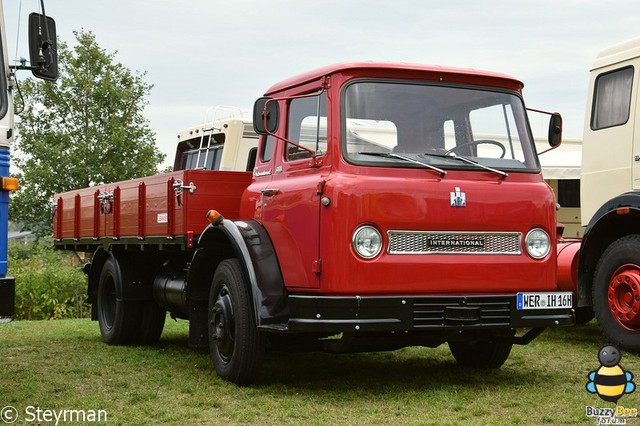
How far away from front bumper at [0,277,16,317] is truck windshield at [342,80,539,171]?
8.18 ft

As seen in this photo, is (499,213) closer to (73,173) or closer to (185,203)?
(185,203)

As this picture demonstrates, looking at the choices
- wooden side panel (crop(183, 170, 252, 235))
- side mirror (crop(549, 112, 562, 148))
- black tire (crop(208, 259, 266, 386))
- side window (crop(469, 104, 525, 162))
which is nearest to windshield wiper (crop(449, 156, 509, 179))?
side window (crop(469, 104, 525, 162))

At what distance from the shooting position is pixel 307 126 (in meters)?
7.30

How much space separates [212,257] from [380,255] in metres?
2.09

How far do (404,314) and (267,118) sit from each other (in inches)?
A: 72.5


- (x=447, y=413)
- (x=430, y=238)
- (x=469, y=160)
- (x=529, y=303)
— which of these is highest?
(x=469, y=160)

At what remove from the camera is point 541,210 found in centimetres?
705

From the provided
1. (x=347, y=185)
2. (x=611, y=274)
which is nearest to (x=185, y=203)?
(x=347, y=185)

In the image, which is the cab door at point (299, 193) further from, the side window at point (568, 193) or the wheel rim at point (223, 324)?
the side window at point (568, 193)

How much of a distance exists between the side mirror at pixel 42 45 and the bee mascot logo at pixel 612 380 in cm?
424

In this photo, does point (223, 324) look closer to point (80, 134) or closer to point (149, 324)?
point (149, 324)

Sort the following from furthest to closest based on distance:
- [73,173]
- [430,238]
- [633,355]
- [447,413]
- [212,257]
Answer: [73,173] < [633,355] < [212,257] < [430,238] < [447,413]

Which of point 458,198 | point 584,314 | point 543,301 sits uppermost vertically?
point 458,198

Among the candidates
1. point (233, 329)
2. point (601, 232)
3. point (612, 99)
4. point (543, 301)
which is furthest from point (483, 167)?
point (612, 99)
